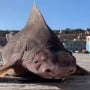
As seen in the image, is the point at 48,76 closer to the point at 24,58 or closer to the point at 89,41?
the point at 24,58

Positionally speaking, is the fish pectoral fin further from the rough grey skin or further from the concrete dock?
the concrete dock

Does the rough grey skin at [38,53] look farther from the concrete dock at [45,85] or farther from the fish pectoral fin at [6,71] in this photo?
the concrete dock at [45,85]

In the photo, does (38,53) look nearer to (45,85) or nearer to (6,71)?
(45,85)

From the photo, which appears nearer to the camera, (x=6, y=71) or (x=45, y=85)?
(x=45, y=85)

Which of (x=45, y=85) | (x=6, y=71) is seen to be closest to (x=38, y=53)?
(x=45, y=85)

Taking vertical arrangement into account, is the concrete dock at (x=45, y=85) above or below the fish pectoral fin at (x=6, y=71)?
below

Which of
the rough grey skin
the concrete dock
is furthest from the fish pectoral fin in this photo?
the concrete dock

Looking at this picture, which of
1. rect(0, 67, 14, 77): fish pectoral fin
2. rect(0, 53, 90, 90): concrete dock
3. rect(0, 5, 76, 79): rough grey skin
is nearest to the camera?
rect(0, 5, 76, 79): rough grey skin

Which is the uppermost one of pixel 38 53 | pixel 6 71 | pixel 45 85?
pixel 38 53

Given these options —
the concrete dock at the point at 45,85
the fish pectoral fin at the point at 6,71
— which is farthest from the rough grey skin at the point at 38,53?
the concrete dock at the point at 45,85
